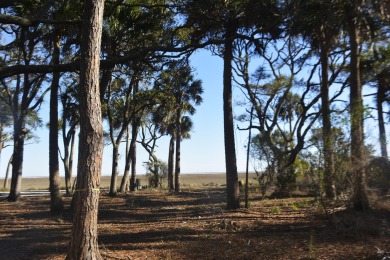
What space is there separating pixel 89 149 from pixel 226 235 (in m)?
4.43

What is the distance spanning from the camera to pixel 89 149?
6.14 m

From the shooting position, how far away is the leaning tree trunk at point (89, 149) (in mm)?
6059

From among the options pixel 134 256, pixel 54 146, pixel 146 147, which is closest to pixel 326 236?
pixel 134 256

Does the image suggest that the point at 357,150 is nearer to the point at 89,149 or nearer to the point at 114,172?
the point at 89,149

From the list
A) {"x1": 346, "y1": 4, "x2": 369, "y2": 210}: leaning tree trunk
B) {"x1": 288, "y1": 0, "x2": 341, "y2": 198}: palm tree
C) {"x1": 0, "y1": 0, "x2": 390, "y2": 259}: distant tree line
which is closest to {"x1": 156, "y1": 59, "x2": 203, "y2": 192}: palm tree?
{"x1": 0, "y1": 0, "x2": 390, "y2": 259}: distant tree line

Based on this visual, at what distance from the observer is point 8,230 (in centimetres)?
1055

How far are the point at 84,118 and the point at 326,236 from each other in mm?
5665

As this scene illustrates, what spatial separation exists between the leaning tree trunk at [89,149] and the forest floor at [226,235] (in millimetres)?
1339

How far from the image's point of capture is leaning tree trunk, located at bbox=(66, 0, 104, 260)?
6059 millimetres

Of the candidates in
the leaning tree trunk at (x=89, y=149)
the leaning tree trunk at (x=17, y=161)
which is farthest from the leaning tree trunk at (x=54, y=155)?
the leaning tree trunk at (x=89, y=149)

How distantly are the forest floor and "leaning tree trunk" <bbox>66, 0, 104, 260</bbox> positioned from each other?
1339 mm

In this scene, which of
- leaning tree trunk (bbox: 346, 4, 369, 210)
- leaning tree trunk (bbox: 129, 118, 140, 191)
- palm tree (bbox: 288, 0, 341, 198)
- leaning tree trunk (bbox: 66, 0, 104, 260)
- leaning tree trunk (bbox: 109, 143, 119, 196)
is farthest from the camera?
leaning tree trunk (bbox: 129, 118, 140, 191)

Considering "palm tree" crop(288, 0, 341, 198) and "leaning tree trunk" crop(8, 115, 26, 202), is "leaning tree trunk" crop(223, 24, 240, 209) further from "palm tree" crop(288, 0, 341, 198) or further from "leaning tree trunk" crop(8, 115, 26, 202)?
"leaning tree trunk" crop(8, 115, 26, 202)

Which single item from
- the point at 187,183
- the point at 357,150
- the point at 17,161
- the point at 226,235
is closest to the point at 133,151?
the point at 17,161
